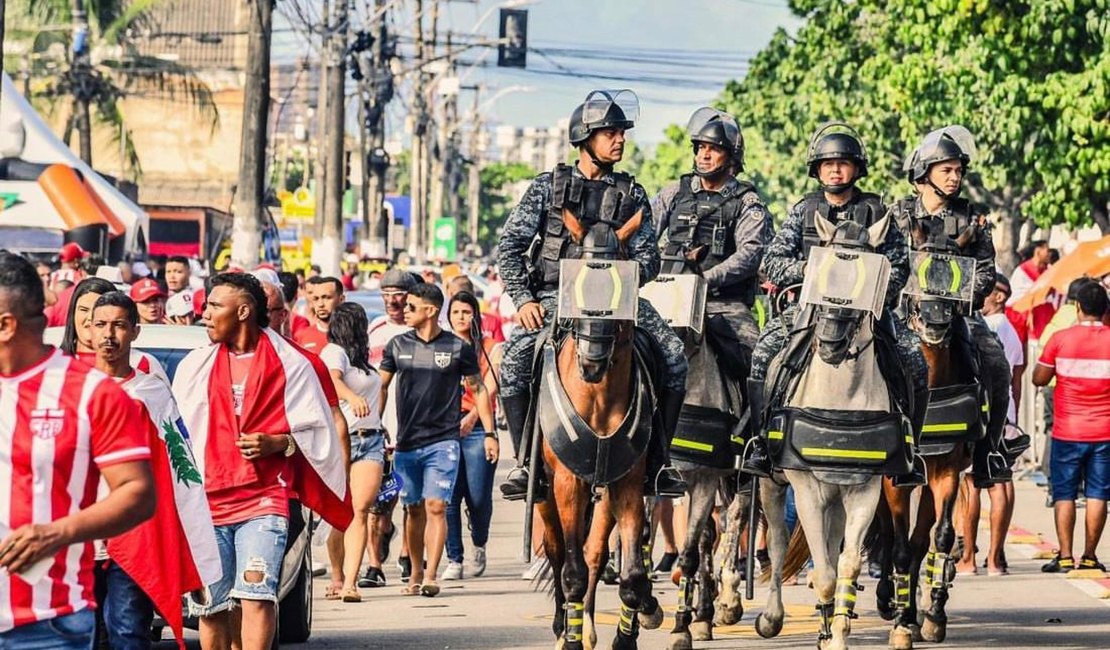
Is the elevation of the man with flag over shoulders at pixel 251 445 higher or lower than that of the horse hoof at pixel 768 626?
higher

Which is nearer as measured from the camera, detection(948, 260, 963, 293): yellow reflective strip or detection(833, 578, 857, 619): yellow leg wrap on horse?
detection(833, 578, 857, 619): yellow leg wrap on horse

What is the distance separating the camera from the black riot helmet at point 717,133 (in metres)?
13.2

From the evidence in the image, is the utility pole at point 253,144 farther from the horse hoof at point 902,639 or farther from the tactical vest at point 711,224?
the horse hoof at point 902,639

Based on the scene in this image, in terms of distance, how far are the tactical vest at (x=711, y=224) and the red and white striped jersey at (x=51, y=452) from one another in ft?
23.5

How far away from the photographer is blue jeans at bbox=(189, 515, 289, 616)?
9469mm

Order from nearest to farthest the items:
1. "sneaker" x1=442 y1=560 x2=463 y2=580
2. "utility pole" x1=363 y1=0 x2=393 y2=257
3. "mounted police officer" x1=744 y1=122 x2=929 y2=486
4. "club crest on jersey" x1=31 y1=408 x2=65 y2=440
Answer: "club crest on jersey" x1=31 y1=408 x2=65 y2=440
"mounted police officer" x1=744 y1=122 x2=929 y2=486
"sneaker" x1=442 y1=560 x2=463 y2=580
"utility pole" x1=363 y1=0 x2=393 y2=257

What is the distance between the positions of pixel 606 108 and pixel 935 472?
9.21 feet

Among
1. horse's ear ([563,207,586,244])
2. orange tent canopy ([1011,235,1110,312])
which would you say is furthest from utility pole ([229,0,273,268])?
horse's ear ([563,207,586,244])

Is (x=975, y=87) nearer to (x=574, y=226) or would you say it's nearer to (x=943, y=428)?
(x=943, y=428)

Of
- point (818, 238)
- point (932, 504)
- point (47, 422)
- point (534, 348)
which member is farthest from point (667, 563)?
point (47, 422)

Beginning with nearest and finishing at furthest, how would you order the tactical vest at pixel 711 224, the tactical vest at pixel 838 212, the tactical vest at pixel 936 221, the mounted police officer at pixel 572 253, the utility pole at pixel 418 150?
the mounted police officer at pixel 572 253, the tactical vest at pixel 838 212, the tactical vest at pixel 936 221, the tactical vest at pixel 711 224, the utility pole at pixel 418 150

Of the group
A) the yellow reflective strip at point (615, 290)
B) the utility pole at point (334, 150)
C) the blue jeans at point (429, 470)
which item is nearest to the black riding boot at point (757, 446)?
the yellow reflective strip at point (615, 290)

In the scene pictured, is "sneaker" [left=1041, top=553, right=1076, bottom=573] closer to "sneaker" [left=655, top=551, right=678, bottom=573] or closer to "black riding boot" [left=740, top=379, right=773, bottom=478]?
"sneaker" [left=655, top=551, right=678, bottom=573]

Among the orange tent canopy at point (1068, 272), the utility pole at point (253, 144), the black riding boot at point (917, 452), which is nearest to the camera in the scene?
the black riding boot at point (917, 452)
